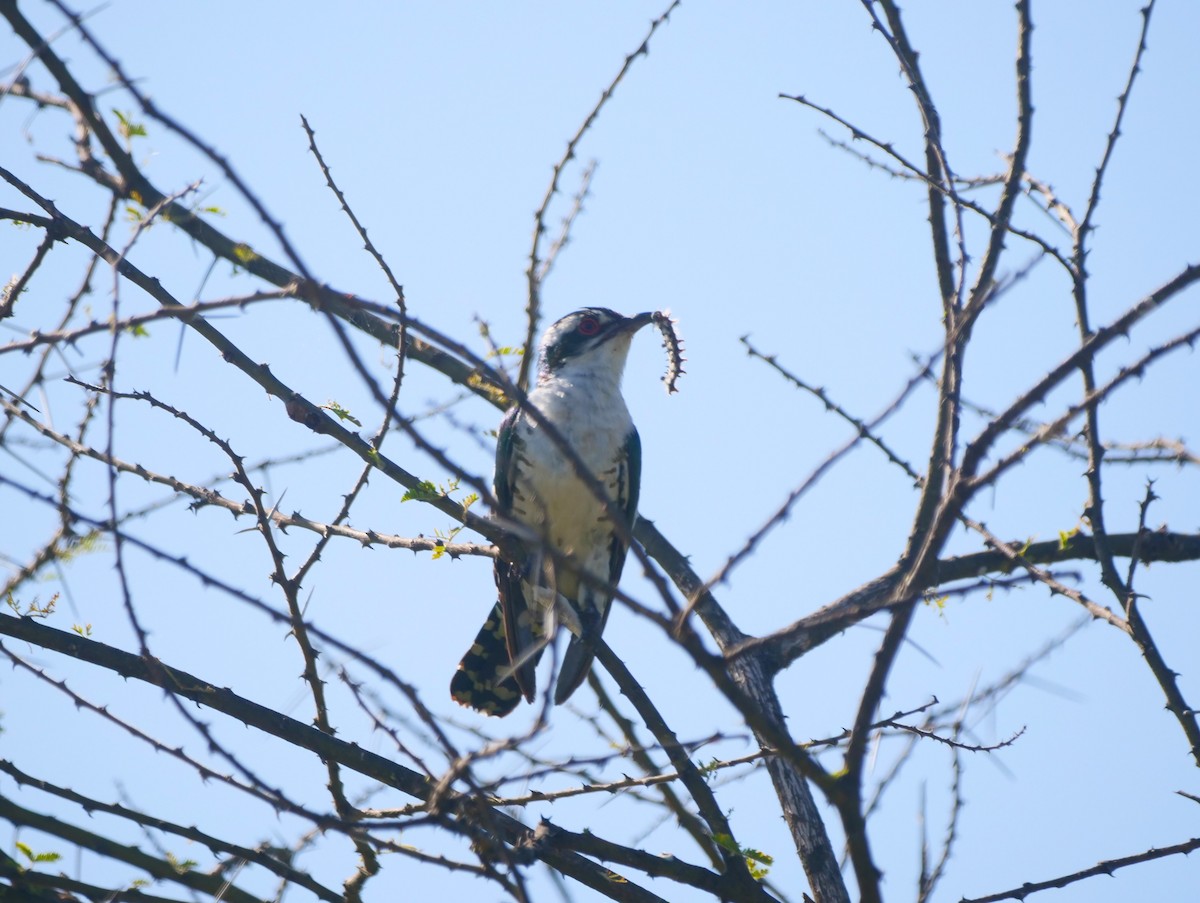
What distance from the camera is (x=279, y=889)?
3283 mm

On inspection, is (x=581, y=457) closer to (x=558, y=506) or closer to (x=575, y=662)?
(x=558, y=506)

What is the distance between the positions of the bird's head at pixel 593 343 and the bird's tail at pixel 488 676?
143 centimetres

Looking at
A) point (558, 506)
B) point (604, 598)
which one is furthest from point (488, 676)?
point (558, 506)

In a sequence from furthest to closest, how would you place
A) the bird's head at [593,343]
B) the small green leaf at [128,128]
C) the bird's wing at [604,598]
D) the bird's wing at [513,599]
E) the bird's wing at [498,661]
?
1. the bird's head at [593,343]
2. the bird's wing at [498,661]
3. the bird's wing at [513,599]
4. the bird's wing at [604,598]
5. the small green leaf at [128,128]

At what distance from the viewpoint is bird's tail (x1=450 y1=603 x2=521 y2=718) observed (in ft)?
19.4

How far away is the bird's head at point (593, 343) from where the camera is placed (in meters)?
6.46

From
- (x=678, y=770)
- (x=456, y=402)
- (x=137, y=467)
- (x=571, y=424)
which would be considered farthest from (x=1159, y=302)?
(x=571, y=424)

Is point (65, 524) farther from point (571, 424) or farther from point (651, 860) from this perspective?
point (571, 424)

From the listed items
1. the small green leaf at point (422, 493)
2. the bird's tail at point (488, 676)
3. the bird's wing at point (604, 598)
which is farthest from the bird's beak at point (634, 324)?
the small green leaf at point (422, 493)

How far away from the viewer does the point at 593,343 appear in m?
6.50

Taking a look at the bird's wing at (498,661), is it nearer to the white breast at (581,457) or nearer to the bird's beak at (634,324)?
the white breast at (581,457)

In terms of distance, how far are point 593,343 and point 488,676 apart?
1.88 meters

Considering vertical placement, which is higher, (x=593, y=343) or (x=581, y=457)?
(x=593, y=343)

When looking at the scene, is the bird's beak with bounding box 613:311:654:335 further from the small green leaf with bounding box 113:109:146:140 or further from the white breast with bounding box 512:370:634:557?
the small green leaf with bounding box 113:109:146:140
